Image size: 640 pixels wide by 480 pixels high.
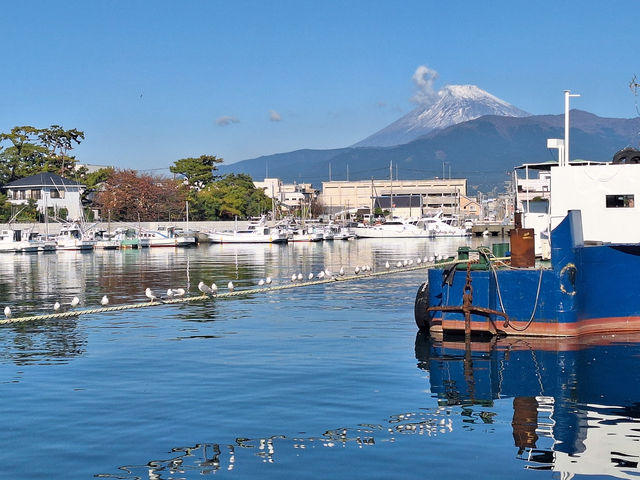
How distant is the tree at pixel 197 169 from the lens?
14600 cm

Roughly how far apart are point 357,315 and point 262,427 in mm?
18416

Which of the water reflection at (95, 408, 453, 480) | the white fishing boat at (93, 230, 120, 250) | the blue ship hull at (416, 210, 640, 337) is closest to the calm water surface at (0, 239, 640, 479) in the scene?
the water reflection at (95, 408, 453, 480)

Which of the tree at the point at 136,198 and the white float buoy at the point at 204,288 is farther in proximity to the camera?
the tree at the point at 136,198

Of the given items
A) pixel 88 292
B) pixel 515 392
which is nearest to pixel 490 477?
pixel 515 392

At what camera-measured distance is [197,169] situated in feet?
479

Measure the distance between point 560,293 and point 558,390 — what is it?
5714 mm

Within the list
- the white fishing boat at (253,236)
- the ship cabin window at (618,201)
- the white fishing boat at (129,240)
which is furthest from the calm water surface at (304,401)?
the white fishing boat at (253,236)

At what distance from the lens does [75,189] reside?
4919 inches

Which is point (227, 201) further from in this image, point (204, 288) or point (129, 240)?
point (204, 288)

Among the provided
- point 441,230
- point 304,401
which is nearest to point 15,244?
point 441,230

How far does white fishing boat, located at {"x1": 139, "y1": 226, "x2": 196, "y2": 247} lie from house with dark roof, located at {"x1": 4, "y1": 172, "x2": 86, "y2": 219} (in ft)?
42.2

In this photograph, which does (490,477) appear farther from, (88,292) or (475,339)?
(88,292)

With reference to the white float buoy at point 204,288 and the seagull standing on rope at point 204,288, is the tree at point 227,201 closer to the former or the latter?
the seagull standing on rope at point 204,288

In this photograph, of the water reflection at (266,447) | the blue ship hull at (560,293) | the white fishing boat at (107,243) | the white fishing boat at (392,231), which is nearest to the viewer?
the water reflection at (266,447)
